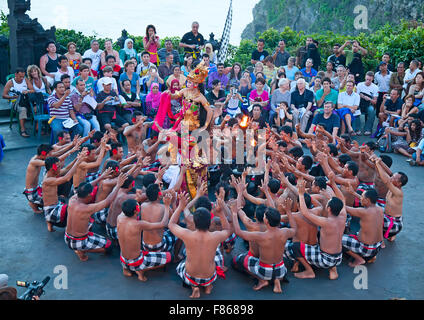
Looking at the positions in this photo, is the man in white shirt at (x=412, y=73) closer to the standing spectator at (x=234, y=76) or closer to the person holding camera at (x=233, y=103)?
the standing spectator at (x=234, y=76)

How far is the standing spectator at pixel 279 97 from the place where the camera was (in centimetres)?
1075

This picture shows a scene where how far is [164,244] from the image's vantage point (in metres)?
5.68

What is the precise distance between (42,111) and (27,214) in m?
3.85

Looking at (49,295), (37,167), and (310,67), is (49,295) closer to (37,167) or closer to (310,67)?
(37,167)

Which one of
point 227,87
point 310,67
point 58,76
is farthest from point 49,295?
point 310,67

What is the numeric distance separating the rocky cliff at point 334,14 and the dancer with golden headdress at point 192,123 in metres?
21.5

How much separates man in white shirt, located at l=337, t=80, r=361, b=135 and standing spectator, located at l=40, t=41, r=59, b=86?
685cm

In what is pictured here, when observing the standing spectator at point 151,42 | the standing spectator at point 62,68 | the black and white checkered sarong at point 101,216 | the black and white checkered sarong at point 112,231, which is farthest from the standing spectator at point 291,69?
the black and white checkered sarong at point 112,231

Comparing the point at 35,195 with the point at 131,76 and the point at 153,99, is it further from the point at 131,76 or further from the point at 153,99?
the point at 131,76

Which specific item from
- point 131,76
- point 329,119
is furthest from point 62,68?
point 329,119

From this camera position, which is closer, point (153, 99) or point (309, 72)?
point (153, 99)

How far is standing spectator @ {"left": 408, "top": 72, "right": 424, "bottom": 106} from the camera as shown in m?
10.7

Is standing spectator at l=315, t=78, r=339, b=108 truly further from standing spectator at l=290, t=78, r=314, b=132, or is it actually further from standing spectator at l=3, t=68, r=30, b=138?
standing spectator at l=3, t=68, r=30, b=138

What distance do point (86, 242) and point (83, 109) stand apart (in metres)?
4.77
